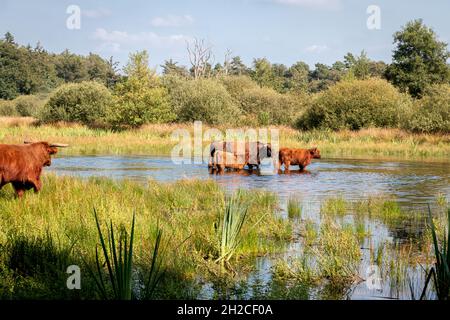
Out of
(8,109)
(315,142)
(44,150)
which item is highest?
(8,109)

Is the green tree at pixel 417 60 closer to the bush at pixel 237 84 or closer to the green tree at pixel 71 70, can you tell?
the bush at pixel 237 84

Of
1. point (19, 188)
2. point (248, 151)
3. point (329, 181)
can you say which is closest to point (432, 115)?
point (248, 151)

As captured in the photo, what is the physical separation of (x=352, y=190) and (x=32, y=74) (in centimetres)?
7336

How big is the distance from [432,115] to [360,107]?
637cm

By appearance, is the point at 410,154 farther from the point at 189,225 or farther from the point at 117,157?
the point at 189,225

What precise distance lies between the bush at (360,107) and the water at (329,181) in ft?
51.0

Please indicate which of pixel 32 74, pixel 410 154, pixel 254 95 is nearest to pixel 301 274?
pixel 410 154

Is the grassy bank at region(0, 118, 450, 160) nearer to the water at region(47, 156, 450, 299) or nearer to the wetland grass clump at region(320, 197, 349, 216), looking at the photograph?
the water at region(47, 156, 450, 299)

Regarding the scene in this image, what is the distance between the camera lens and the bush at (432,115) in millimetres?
36125

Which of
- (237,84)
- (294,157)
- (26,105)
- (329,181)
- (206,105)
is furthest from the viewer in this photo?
(26,105)

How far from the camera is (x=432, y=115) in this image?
3638 cm

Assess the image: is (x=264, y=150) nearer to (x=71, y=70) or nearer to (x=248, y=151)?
(x=248, y=151)

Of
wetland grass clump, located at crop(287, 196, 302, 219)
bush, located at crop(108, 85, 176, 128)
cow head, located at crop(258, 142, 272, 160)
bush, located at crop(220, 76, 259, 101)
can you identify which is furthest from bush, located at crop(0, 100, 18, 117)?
wetland grass clump, located at crop(287, 196, 302, 219)
